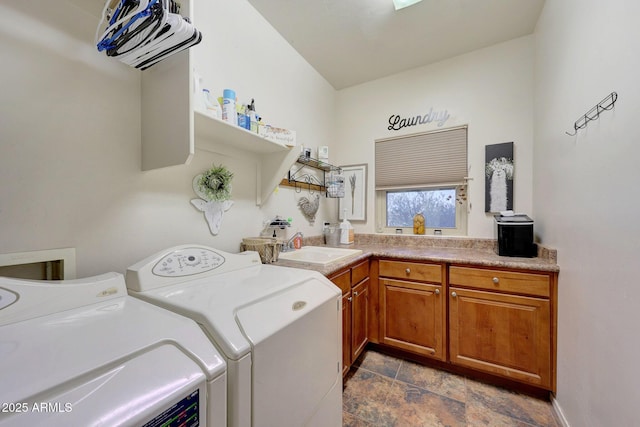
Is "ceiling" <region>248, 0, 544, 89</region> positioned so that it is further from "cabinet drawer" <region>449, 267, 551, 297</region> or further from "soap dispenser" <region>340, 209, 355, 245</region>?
"cabinet drawer" <region>449, 267, 551, 297</region>

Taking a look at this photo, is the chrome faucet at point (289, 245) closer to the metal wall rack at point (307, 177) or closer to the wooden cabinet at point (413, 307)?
the metal wall rack at point (307, 177)

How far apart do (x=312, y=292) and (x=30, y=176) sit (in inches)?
44.1

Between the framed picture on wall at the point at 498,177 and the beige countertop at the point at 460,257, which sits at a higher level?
the framed picture on wall at the point at 498,177

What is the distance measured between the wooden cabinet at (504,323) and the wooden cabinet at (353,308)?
0.63 m

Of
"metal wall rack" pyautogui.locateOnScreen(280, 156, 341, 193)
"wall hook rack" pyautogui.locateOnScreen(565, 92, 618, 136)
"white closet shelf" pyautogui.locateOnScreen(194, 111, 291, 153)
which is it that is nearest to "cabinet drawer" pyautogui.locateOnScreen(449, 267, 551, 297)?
"wall hook rack" pyautogui.locateOnScreen(565, 92, 618, 136)

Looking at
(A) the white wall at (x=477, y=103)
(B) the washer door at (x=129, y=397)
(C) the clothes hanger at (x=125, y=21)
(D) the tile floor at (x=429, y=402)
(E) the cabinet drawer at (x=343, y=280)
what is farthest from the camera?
(A) the white wall at (x=477, y=103)

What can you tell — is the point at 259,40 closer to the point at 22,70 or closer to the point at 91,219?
the point at 22,70

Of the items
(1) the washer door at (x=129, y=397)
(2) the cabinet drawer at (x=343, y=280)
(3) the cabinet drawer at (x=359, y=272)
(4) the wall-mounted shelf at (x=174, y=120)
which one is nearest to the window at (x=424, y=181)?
(3) the cabinet drawer at (x=359, y=272)

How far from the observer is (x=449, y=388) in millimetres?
1703

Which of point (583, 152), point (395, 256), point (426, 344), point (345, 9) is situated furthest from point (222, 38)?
point (426, 344)

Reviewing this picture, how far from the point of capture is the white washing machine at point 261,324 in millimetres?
695

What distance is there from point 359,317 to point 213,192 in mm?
1389

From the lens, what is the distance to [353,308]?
1.78 meters

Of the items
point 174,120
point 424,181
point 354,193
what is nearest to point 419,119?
point 424,181
